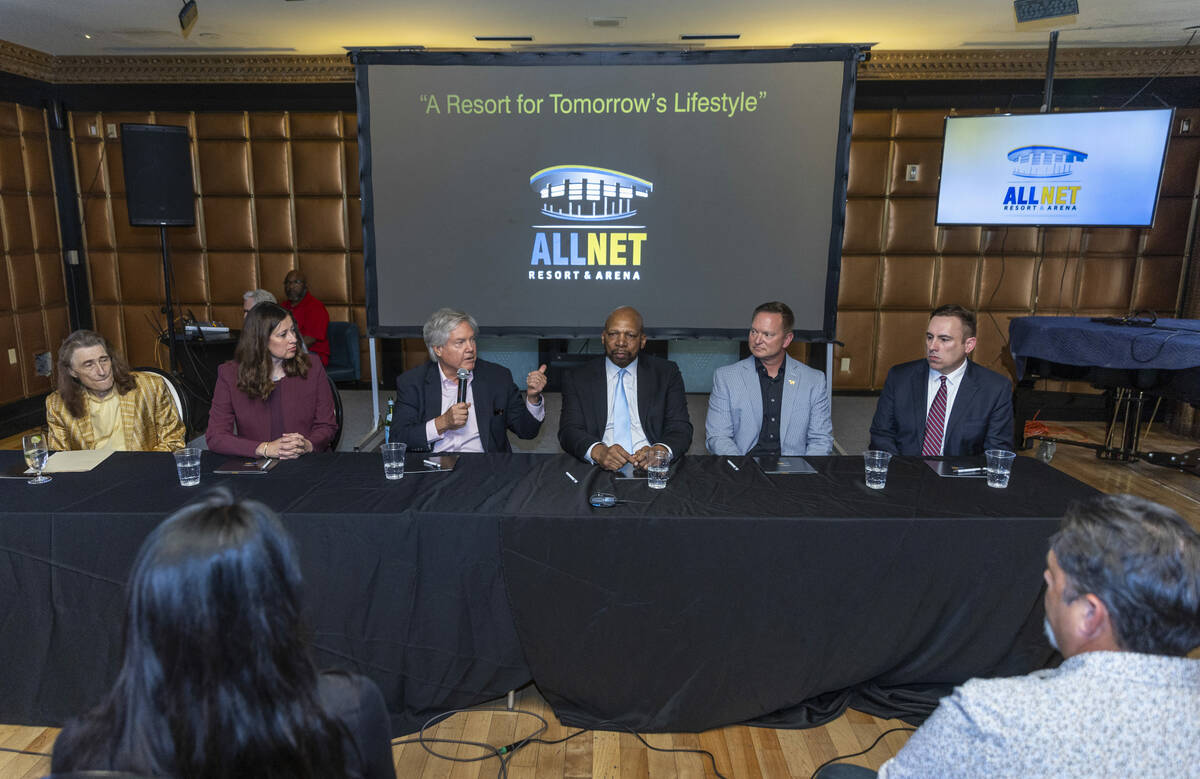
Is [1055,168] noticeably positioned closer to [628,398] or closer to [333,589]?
[628,398]

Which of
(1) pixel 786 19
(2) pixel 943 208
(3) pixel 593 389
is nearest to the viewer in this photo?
(3) pixel 593 389

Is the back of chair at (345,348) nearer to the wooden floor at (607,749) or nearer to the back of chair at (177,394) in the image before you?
the back of chair at (177,394)

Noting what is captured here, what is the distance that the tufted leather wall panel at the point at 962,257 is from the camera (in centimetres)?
624

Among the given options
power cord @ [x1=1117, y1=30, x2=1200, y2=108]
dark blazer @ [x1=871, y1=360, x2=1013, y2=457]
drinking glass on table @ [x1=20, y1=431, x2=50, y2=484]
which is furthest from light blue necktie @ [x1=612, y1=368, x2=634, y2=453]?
power cord @ [x1=1117, y1=30, x2=1200, y2=108]

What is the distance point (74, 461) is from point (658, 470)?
201 cm

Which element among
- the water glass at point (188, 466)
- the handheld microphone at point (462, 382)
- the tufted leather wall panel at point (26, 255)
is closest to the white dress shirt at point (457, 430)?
the handheld microphone at point (462, 382)

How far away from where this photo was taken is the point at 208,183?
21.8 feet

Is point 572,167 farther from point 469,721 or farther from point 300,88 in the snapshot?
point 469,721

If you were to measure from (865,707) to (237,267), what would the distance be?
21.2 feet

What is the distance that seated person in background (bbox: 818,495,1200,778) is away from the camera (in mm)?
932

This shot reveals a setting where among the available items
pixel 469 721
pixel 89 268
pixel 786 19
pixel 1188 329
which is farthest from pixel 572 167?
pixel 89 268

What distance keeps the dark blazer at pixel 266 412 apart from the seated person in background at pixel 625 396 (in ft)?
3.39

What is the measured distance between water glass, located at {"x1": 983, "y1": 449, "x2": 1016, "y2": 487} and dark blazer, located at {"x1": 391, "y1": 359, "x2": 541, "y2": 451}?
1.82m

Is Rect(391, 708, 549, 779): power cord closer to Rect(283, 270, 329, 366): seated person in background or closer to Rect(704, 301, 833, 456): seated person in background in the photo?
Rect(704, 301, 833, 456): seated person in background
